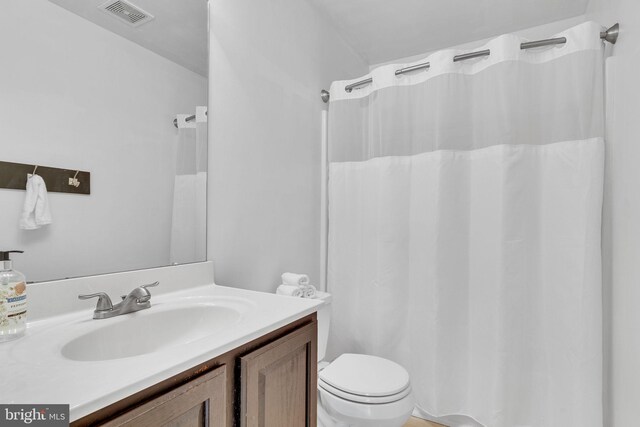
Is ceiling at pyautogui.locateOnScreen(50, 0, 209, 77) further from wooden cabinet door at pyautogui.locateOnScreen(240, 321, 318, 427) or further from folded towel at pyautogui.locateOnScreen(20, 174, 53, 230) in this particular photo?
wooden cabinet door at pyautogui.locateOnScreen(240, 321, 318, 427)

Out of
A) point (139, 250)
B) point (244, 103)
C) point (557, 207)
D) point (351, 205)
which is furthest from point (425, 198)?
point (139, 250)

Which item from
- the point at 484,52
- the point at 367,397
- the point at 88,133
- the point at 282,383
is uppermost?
the point at 484,52

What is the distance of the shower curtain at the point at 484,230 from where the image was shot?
1.43 m

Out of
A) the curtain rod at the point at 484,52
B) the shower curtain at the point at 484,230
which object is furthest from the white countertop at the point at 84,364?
the curtain rod at the point at 484,52

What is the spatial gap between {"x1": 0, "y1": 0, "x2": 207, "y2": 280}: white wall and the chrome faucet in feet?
0.38

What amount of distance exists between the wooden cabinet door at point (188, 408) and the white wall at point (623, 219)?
1.39 m

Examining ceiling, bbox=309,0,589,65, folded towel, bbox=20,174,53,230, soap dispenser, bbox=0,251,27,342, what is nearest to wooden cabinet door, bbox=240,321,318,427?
soap dispenser, bbox=0,251,27,342

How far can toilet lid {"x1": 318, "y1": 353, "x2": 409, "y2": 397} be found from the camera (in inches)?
51.6

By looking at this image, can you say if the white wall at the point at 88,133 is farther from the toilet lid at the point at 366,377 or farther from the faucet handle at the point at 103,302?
the toilet lid at the point at 366,377

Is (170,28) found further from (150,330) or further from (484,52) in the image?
(484,52)

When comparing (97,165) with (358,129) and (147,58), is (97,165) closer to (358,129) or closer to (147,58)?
(147,58)

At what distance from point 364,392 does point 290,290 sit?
0.53 m

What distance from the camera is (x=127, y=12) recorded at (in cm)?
109

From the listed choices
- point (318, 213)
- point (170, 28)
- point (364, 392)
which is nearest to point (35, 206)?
point (170, 28)
